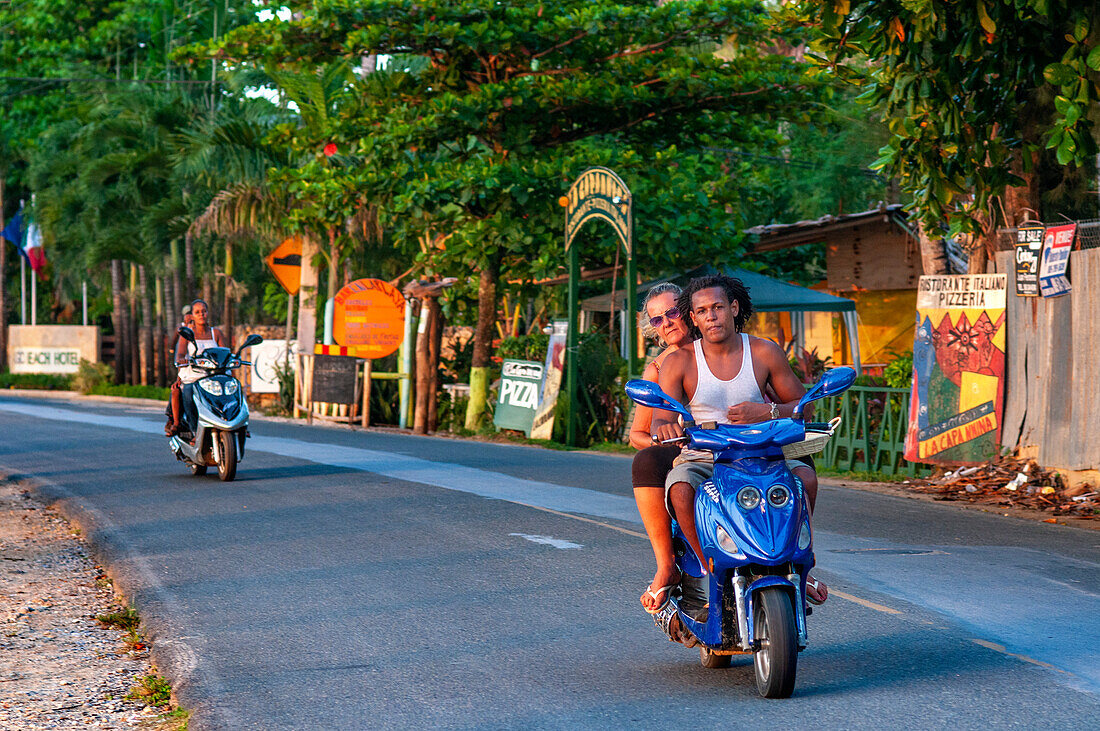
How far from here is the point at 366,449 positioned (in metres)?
17.2

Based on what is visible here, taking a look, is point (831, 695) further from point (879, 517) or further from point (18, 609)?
point (879, 517)

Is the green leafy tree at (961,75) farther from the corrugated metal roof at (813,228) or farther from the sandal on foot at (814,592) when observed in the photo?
the corrugated metal roof at (813,228)

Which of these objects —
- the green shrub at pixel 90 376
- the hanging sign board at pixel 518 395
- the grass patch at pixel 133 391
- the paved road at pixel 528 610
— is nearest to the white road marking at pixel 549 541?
the paved road at pixel 528 610

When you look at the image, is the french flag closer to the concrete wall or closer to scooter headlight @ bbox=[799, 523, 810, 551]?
the concrete wall

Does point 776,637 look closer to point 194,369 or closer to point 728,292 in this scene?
point 728,292

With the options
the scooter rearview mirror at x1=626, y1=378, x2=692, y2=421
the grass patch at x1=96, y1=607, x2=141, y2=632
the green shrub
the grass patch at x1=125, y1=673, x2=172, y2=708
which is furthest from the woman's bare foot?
the green shrub

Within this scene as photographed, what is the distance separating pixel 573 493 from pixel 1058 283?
16.2ft

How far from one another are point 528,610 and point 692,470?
213 cm

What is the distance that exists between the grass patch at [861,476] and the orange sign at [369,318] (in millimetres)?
11278

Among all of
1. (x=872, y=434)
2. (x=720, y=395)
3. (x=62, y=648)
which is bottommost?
(x=62, y=648)

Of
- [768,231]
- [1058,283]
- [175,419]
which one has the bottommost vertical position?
[175,419]

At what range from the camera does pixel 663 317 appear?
608 centimetres

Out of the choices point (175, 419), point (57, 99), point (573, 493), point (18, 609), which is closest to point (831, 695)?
point (18, 609)

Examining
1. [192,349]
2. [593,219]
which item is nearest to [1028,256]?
[192,349]
